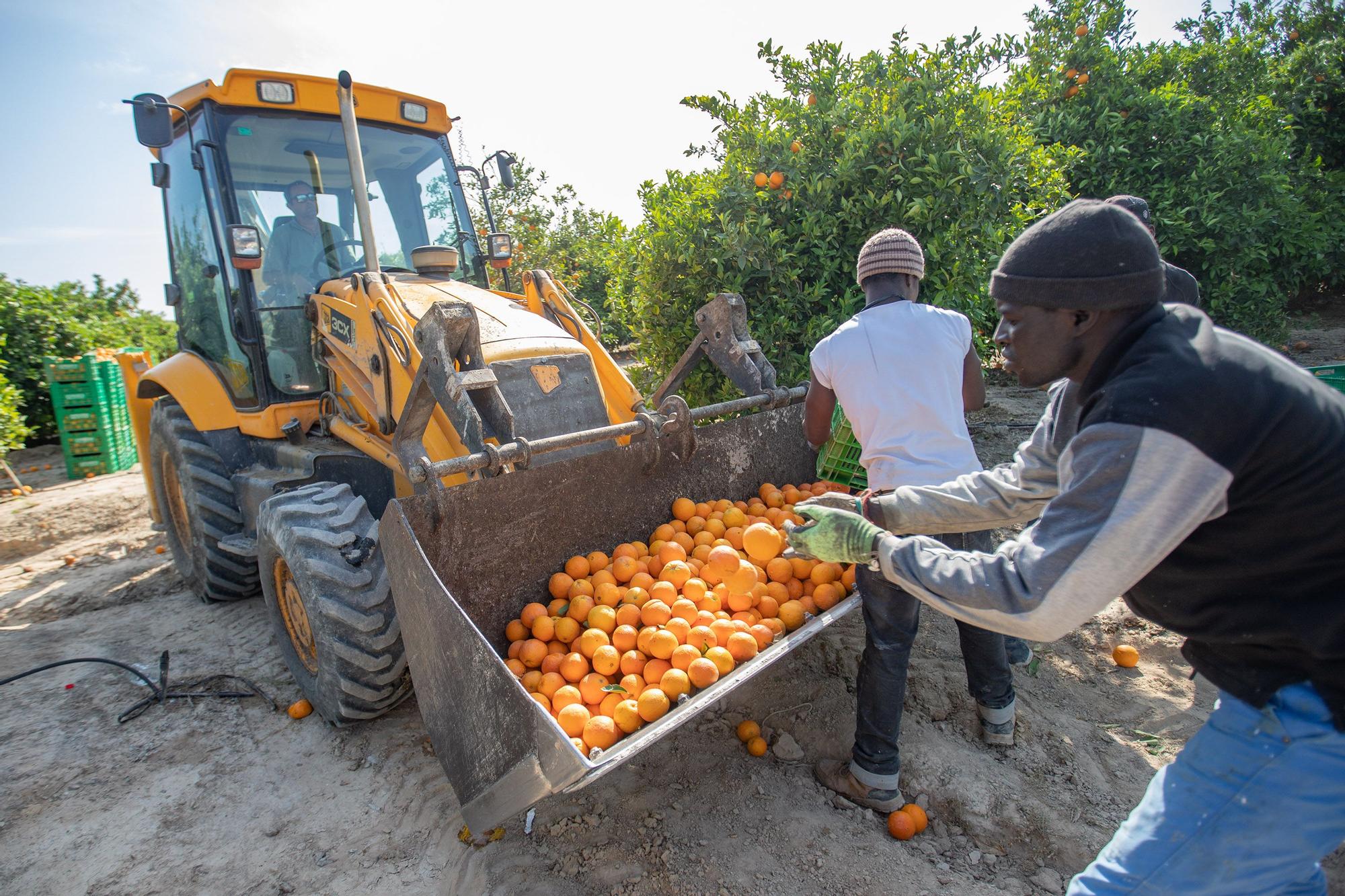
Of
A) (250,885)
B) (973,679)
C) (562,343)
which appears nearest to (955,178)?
(562,343)

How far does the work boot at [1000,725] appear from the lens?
3.35 meters

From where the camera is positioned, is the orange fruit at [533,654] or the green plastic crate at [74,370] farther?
the green plastic crate at [74,370]

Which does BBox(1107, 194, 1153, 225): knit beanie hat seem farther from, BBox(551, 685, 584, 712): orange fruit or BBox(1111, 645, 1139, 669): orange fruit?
BBox(551, 685, 584, 712): orange fruit

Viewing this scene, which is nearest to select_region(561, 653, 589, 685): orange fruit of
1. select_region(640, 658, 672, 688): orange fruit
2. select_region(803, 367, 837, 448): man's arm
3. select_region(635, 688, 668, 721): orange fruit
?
select_region(640, 658, 672, 688): orange fruit

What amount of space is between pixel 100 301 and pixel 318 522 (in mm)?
19395

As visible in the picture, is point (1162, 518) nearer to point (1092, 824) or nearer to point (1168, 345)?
point (1168, 345)

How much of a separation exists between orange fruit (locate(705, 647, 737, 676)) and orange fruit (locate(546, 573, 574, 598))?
34.1 inches

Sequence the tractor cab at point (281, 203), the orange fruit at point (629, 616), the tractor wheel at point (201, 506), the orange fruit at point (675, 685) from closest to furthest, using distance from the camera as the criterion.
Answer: the orange fruit at point (675, 685), the orange fruit at point (629, 616), the tractor cab at point (281, 203), the tractor wheel at point (201, 506)

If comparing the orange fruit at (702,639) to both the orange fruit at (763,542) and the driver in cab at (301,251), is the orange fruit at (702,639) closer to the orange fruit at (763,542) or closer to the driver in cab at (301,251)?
the orange fruit at (763,542)

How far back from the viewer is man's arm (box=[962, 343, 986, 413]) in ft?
10.9

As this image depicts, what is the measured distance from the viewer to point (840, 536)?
7.35ft

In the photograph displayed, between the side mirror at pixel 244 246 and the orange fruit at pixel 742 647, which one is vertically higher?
the side mirror at pixel 244 246

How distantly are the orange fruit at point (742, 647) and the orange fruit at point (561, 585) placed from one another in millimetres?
885

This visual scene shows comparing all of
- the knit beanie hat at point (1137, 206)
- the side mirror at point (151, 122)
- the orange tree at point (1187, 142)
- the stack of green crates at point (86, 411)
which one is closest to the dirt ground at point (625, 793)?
the knit beanie hat at point (1137, 206)
